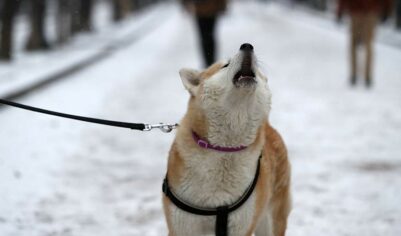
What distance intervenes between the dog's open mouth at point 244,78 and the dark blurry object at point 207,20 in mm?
9108

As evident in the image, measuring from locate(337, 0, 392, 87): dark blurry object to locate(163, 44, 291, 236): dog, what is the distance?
8.93 m

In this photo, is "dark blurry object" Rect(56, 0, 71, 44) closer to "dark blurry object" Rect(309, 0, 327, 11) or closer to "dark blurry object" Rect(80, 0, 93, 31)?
"dark blurry object" Rect(80, 0, 93, 31)

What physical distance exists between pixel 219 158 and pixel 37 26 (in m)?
16.9

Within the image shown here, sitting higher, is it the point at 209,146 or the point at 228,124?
the point at 228,124

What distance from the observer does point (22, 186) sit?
5852 mm

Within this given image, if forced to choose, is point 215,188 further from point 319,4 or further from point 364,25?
point 319,4

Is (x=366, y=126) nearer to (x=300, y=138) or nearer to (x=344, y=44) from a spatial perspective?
(x=300, y=138)

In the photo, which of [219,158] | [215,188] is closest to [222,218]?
[215,188]

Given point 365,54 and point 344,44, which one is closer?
point 365,54

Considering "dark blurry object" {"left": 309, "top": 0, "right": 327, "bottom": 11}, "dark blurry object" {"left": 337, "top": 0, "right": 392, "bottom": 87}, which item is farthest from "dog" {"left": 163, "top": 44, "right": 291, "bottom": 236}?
"dark blurry object" {"left": 309, "top": 0, "right": 327, "bottom": 11}

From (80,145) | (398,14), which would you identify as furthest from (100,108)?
(398,14)

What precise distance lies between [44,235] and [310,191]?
2.50 meters

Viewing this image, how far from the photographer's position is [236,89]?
3.05 meters

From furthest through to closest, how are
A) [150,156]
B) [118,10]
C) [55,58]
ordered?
[118,10] < [55,58] < [150,156]
